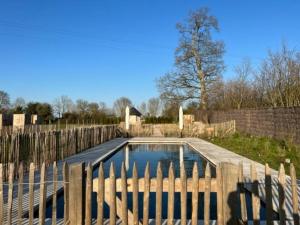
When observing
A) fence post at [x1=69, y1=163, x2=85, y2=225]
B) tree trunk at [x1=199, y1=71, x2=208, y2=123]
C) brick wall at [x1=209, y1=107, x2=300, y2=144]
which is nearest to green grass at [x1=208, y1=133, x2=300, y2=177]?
brick wall at [x1=209, y1=107, x2=300, y2=144]

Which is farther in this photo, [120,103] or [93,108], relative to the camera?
[120,103]

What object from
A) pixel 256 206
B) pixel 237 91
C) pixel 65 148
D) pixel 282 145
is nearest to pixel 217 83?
pixel 237 91

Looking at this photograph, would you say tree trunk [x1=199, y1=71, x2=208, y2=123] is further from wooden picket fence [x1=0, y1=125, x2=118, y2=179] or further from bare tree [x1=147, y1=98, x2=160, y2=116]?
bare tree [x1=147, y1=98, x2=160, y2=116]

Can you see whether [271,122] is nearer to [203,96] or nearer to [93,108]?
[203,96]

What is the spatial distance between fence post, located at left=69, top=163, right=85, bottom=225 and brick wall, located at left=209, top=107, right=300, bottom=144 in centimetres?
959

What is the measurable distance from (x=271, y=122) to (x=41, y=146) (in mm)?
9474

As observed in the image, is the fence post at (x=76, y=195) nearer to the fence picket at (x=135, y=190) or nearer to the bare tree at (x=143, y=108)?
the fence picket at (x=135, y=190)

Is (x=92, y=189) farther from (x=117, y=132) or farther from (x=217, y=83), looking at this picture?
(x=217, y=83)

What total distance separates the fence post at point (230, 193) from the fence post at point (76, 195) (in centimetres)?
129

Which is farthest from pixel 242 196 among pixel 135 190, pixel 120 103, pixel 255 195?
pixel 120 103

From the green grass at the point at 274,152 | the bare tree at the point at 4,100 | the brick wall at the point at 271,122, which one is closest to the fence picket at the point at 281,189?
the green grass at the point at 274,152

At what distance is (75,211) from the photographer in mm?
3326

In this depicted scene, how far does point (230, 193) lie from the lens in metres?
3.20

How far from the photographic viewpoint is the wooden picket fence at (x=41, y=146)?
7.65 meters
